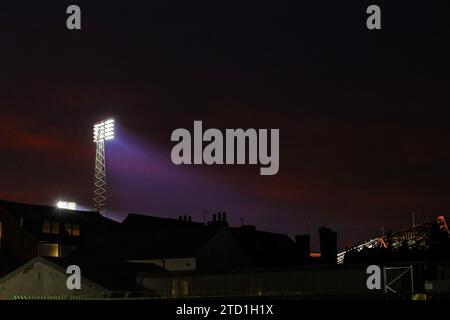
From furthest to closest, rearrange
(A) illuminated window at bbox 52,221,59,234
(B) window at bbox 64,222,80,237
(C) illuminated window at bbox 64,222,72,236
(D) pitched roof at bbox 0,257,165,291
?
1. (B) window at bbox 64,222,80,237
2. (C) illuminated window at bbox 64,222,72,236
3. (A) illuminated window at bbox 52,221,59,234
4. (D) pitched roof at bbox 0,257,165,291

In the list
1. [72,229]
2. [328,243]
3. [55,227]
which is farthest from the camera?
[72,229]

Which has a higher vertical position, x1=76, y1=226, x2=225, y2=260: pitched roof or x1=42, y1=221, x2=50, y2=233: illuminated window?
x1=42, y1=221, x2=50, y2=233: illuminated window

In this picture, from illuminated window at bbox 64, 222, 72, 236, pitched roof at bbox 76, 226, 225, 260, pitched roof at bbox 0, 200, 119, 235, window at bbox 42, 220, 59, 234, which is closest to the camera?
pitched roof at bbox 76, 226, 225, 260

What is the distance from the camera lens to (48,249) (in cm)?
8181

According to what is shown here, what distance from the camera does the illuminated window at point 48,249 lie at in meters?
80.4

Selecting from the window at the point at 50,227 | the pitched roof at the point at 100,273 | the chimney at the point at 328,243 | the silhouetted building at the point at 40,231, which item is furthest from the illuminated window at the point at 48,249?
the chimney at the point at 328,243

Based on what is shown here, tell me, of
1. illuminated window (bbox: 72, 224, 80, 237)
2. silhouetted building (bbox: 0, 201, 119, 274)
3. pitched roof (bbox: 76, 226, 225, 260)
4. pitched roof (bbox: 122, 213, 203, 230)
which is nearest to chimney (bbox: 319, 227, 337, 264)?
pitched roof (bbox: 76, 226, 225, 260)

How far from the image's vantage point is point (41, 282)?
5325cm

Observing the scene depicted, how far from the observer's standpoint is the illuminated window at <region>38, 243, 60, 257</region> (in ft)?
264

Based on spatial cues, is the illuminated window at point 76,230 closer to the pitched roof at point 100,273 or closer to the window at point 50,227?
the window at point 50,227

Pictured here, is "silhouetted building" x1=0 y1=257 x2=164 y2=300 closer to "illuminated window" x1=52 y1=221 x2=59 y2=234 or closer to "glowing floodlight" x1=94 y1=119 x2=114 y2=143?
"illuminated window" x1=52 y1=221 x2=59 y2=234

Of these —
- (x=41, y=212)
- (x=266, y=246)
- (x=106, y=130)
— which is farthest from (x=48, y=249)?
(x=266, y=246)

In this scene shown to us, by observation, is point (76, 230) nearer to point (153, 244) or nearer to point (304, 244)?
point (153, 244)
